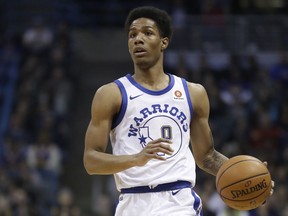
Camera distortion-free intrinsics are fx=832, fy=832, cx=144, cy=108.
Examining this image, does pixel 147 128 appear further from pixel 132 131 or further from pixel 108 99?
pixel 108 99

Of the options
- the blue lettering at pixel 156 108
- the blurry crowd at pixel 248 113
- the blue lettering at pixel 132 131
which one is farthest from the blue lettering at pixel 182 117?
the blurry crowd at pixel 248 113

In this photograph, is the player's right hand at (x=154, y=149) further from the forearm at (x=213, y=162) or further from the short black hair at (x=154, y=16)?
the short black hair at (x=154, y=16)

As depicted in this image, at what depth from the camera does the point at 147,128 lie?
670 centimetres

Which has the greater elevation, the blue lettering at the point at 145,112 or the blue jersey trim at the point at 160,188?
the blue lettering at the point at 145,112

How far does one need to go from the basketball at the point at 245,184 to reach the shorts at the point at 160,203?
29 cm

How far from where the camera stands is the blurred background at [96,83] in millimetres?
15367

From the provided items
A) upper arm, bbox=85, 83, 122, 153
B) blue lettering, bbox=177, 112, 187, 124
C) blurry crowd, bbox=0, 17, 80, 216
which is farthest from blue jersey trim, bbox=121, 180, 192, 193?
blurry crowd, bbox=0, 17, 80, 216

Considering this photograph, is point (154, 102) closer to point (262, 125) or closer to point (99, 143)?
point (99, 143)

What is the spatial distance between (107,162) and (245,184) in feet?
3.66

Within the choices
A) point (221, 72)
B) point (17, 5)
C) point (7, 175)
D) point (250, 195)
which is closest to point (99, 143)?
point (250, 195)

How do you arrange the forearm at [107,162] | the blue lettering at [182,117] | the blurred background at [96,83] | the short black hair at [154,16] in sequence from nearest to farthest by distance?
1. the forearm at [107,162]
2. the blue lettering at [182,117]
3. the short black hair at [154,16]
4. the blurred background at [96,83]

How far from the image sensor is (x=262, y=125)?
634 inches

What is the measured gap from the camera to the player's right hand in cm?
607

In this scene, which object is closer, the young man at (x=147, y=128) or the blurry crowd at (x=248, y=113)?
the young man at (x=147, y=128)
